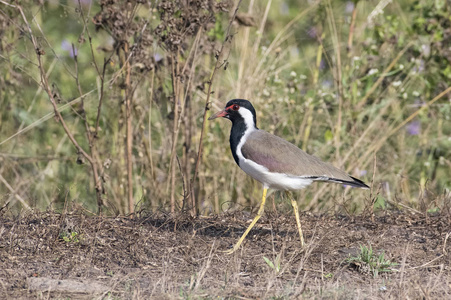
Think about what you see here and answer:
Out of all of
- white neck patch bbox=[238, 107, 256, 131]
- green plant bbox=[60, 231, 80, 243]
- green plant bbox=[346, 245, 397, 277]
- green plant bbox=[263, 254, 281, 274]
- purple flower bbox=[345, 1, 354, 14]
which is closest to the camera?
green plant bbox=[263, 254, 281, 274]

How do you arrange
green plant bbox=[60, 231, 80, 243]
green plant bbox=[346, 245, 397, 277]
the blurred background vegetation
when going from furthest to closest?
1. the blurred background vegetation
2. green plant bbox=[60, 231, 80, 243]
3. green plant bbox=[346, 245, 397, 277]

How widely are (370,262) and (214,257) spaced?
3.24 ft

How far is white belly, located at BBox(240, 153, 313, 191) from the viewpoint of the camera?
4832mm

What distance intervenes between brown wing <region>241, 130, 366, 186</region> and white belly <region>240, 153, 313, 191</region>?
3cm

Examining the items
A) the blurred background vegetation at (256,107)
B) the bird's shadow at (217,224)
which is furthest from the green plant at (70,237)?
the blurred background vegetation at (256,107)

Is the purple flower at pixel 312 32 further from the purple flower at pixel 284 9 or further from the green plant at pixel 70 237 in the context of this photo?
the green plant at pixel 70 237

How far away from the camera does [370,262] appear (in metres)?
4.30

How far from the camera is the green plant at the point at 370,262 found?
14.1ft

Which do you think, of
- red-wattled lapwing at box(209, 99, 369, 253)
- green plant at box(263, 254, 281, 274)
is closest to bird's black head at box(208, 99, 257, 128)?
red-wattled lapwing at box(209, 99, 369, 253)

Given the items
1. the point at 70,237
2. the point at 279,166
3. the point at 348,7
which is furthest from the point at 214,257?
the point at 348,7

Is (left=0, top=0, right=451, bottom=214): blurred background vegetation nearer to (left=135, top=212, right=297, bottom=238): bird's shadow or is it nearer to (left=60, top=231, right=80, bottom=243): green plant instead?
(left=135, top=212, right=297, bottom=238): bird's shadow

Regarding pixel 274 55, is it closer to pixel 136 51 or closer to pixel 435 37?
pixel 435 37

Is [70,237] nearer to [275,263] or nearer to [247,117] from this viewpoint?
[275,263]

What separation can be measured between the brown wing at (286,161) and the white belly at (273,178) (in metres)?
0.03
